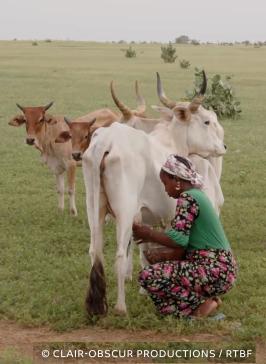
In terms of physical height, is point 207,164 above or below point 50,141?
above

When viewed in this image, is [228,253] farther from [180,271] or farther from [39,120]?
[39,120]

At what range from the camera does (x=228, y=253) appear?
5844mm

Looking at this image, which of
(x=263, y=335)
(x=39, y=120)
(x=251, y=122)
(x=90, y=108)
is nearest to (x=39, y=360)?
(x=263, y=335)

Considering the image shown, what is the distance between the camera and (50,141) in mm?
10062

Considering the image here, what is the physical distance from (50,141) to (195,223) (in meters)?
4.72

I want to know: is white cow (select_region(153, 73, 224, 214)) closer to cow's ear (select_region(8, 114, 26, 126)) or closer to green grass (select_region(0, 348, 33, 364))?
green grass (select_region(0, 348, 33, 364))

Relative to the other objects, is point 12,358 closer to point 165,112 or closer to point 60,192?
point 165,112

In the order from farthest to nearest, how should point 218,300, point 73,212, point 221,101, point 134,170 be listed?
1. point 221,101
2. point 73,212
3. point 218,300
4. point 134,170

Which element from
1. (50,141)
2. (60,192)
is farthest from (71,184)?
(50,141)

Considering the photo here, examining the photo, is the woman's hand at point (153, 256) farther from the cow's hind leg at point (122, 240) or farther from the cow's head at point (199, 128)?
the cow's head at point (199, 128)

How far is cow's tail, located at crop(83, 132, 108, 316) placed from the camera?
5749 mm

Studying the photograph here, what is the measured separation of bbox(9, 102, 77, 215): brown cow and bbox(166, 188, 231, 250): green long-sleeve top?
164 inches

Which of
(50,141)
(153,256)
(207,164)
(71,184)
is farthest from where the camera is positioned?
(50,141)

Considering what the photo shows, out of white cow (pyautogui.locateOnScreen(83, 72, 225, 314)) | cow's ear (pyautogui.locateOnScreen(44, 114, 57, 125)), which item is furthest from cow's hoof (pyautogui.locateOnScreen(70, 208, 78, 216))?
white cow (pyautogui.locateOnScreen(83, 72, 225, 314))
